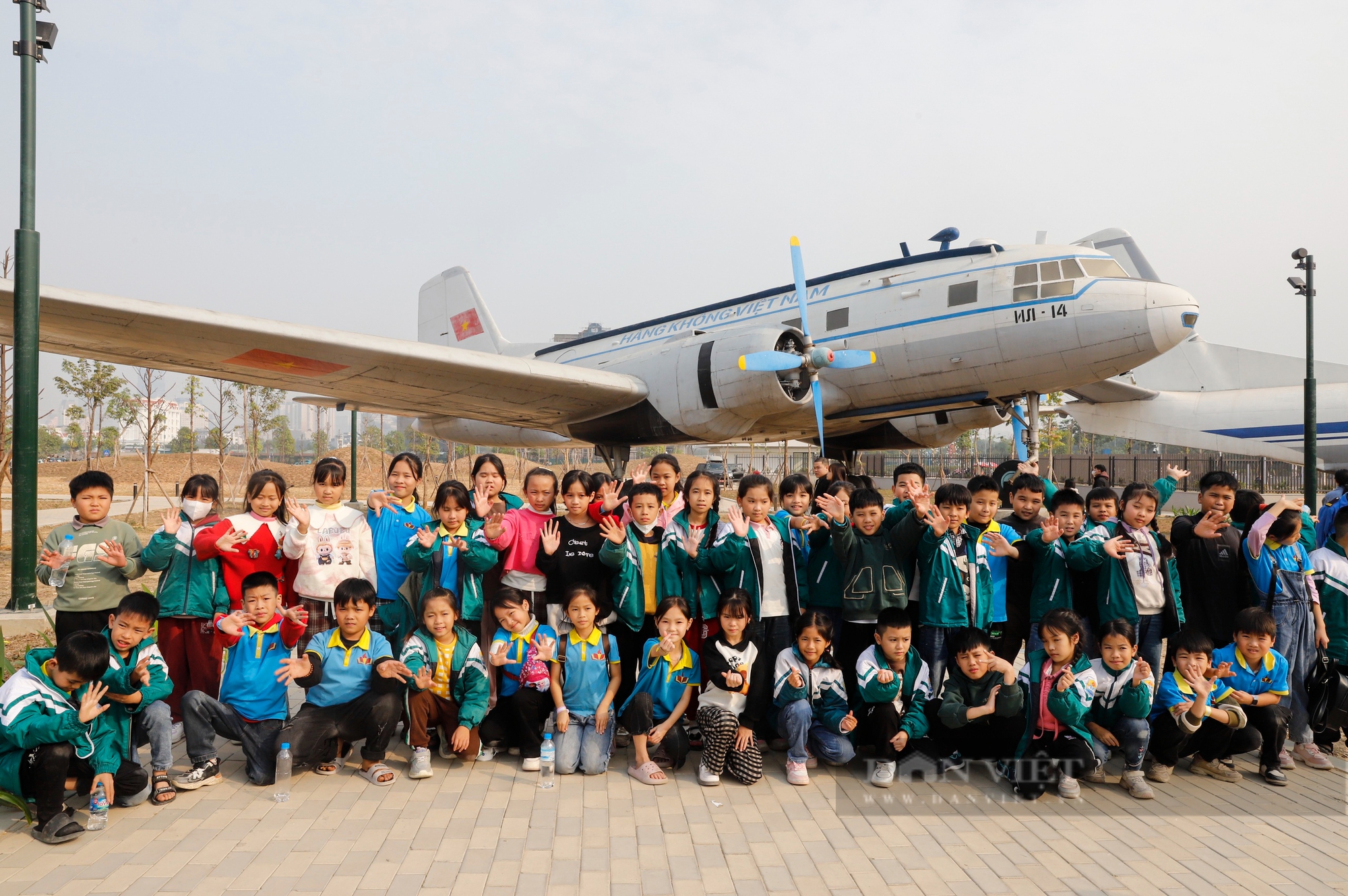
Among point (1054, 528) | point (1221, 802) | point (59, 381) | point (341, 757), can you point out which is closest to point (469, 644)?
point (341, 757)

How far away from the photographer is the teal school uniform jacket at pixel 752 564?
4.29 m

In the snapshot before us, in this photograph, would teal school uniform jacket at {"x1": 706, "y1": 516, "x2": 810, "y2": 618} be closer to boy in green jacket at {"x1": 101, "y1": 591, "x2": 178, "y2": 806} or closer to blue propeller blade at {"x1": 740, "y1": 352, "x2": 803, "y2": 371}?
boy in green jacket at {"x1": 101, "y1": 591, "x2": 178, "y2": 806}

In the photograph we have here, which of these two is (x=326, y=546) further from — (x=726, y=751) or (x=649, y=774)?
(x=726, y=751)

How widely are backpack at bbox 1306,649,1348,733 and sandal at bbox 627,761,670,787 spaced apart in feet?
12.8

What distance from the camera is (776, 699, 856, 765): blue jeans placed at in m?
4.04

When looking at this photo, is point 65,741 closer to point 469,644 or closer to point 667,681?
point 469,644

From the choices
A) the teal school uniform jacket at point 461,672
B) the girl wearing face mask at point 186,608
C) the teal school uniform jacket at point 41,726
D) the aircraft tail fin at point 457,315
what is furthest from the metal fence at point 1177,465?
the teal school uniform jacket at point 41,726

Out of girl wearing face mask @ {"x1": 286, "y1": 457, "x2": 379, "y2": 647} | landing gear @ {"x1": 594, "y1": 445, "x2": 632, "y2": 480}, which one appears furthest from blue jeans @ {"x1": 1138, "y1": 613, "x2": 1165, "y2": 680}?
landing gear @ {"x1": 594, "y1": 445, "x2": 632, "y2": 480}

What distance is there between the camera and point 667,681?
13.8 feet

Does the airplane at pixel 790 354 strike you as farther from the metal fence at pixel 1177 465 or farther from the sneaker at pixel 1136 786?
the metal fence at pixel 1177 465

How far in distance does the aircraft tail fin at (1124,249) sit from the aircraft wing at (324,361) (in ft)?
72.7

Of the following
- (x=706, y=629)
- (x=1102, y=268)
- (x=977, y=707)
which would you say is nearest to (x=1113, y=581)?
(x=977, y=707)

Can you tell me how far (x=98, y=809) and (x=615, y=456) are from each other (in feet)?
35.2

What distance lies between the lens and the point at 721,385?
10.9 metres
